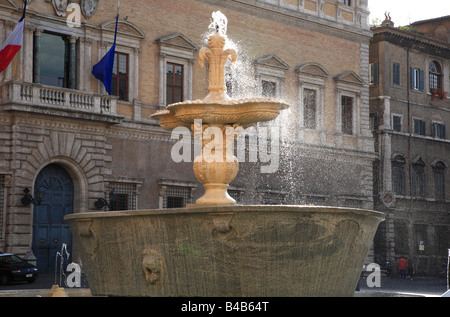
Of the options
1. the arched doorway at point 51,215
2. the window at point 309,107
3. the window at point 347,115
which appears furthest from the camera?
the window at point 347,115

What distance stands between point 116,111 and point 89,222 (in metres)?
15.9

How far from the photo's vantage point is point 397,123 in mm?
39344

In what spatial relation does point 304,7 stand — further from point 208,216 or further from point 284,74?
point 208,216

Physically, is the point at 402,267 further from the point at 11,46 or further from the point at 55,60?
the point at 11,46

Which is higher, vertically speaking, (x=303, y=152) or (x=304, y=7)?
(x=304, y=7)

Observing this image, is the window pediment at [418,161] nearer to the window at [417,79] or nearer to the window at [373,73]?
the window at [417,79]

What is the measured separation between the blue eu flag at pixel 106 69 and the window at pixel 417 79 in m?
19.5

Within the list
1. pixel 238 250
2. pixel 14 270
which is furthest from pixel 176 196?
pixel 238 250

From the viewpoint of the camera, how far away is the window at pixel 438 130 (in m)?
41.6

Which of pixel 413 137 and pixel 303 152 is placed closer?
pixel 303 152

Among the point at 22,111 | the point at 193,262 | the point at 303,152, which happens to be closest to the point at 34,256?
the point at 22,111

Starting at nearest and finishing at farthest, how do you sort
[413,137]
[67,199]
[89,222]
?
[89,222], [67,199], [413,137]

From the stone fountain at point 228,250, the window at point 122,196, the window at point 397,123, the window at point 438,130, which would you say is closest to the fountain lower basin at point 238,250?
the stone fountain at point 228,250

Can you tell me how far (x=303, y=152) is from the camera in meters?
32.1
